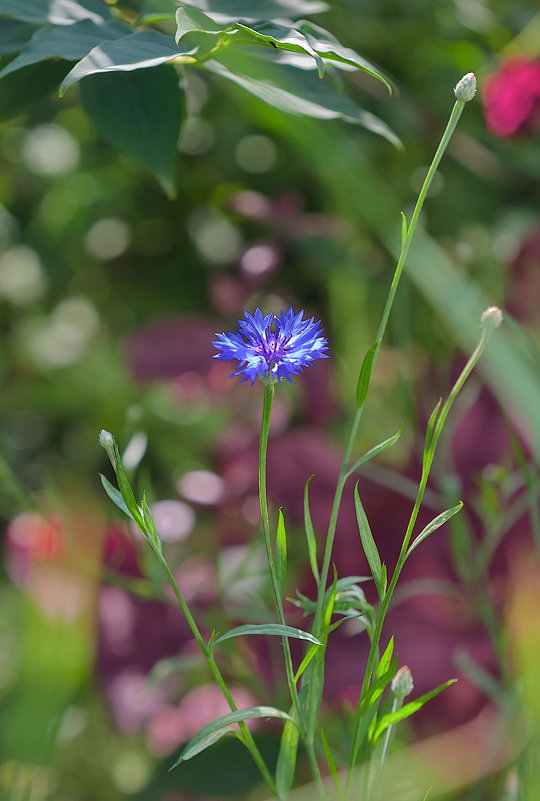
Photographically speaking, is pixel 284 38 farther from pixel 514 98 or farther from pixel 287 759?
pixel 514 98

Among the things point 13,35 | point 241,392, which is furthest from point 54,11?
point 241,392

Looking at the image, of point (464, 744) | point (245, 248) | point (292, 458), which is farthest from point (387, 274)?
point (464, 744)

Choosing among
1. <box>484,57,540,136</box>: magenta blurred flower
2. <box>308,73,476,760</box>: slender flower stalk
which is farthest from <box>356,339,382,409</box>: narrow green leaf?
<box>484,57,540,136</box>: magenta blurred flower

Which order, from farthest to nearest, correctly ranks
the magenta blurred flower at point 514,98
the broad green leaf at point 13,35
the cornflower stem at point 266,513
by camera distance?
the magenta blurred flower at point 514,98 < the broad green leaf at point 13,35 < the cornflower stem at point 266,513

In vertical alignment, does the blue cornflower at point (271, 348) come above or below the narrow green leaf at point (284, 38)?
below

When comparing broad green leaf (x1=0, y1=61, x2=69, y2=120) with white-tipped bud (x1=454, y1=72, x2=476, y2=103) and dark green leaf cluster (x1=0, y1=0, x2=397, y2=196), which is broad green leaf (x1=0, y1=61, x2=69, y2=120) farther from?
white-tipped bud (x1=454, y1=72, x2=476, y2=103)

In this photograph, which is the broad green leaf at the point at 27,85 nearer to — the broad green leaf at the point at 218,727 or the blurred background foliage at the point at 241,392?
the blurred background foliage at the point at 241,392

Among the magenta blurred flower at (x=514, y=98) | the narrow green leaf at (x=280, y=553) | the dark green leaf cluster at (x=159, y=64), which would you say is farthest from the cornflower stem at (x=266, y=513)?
the magenta blurred flower at (x=514, y=98)
